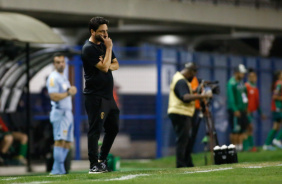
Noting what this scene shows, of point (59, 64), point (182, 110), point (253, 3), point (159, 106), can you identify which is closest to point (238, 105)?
point (159, 106)

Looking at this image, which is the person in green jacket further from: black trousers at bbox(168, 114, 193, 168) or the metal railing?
the metal railing

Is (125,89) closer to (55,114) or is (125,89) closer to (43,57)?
(43,57)

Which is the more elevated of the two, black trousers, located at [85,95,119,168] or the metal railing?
the metal railing

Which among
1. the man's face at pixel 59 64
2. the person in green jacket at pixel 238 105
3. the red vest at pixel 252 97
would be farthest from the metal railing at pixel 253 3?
the man's face at pixel 59 64

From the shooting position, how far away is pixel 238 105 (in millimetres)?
20547

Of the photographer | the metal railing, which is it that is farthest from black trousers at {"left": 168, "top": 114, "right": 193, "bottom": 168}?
the metal railing

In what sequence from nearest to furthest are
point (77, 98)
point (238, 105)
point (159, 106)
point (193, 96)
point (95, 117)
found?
point (95, 117) < point (193, 96) < point (159, 106) < point (238, 105) < point (77, 98)

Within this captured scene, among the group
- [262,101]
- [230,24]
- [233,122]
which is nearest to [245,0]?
[230,24]

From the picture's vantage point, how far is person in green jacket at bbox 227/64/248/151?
20.3 metres

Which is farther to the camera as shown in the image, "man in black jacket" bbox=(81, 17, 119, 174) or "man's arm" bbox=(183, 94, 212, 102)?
"man's arm" bbox=(183, 94, 212, 102)

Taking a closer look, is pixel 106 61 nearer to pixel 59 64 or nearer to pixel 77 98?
pixel 59 64

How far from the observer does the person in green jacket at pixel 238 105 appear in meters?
20.3

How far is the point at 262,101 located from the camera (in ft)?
83.5

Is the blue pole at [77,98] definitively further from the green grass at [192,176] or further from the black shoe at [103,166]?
the black shoe at [103,166]
